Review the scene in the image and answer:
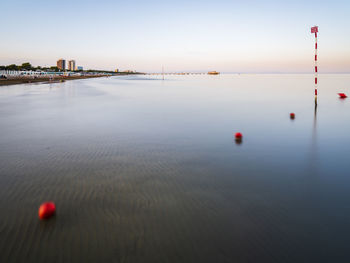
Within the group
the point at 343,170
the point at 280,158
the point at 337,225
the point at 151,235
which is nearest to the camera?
the point at 151,235

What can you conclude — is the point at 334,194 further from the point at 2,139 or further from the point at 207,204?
the point at 2,139

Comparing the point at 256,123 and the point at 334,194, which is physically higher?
the point at 256,123

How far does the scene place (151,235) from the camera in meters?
4.67

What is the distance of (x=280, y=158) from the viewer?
948cm

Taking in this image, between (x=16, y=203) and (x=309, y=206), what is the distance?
22.4 ft

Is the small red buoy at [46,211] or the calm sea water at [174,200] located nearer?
the calm sea water at [174,200]

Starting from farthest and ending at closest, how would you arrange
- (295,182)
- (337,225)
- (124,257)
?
(295,182) < (337,225) < (124,257)

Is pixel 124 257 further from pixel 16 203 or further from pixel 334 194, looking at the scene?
pixel 334 194

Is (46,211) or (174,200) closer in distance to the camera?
(46,211)

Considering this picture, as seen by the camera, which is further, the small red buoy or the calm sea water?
the small red buoy

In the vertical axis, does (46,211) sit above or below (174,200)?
above

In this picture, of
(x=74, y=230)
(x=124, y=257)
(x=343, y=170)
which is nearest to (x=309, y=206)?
(x=343, y=170)

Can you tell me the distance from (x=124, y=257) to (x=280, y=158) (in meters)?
7.33

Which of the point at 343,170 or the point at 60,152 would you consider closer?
the point at 343,170
